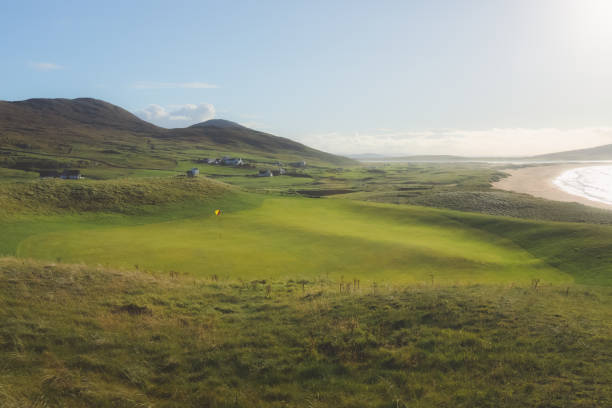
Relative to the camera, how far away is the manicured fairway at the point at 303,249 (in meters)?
25.9

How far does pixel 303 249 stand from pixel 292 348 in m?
21.7

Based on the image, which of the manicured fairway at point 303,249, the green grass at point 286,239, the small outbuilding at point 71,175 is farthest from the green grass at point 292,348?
the small outbuilding at point 71,175

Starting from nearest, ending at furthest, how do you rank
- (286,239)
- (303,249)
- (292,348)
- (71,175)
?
(292,348) → (303,249) → (286,239) → (71,175)

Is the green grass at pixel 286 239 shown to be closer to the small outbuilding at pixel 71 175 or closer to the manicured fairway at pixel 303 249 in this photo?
→ the manicured fairway at pixel 303 249

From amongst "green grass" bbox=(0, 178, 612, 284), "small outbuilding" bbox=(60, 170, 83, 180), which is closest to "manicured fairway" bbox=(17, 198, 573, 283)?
"green grass" bbox=(0, 178, 612, 284)

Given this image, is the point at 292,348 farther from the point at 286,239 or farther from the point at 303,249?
the point at 286,239

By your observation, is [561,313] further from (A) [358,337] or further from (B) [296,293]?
(B) [296,293]

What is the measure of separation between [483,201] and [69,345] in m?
77.6

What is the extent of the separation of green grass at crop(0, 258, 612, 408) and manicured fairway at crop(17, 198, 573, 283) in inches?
367

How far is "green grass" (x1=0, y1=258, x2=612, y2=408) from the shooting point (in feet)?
26.7

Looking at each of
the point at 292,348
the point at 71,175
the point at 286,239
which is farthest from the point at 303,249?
the point at 71,175

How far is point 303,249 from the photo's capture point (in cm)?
3222

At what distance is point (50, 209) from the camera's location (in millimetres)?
45406

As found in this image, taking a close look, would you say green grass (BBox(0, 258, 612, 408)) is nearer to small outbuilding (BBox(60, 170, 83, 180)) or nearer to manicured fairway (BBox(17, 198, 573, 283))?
manicured fairway (BBox(17, 198, 573, 283))
